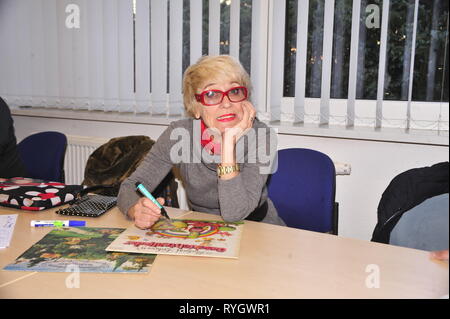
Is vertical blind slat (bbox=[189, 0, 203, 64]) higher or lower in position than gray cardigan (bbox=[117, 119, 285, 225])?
higher

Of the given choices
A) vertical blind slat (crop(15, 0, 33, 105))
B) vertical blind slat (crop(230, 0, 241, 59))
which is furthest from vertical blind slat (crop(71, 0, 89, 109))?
vertical blind slat (crop(230, 0, 241, 59))

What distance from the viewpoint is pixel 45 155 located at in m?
2.53

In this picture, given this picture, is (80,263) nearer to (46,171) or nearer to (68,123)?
(46,171)

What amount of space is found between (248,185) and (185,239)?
1.08ft

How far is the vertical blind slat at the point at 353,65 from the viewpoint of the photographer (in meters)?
2.22

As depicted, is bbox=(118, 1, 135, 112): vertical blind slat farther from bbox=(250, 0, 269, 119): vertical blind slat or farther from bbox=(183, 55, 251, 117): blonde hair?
bbox=(183, 55, 251, 117): blonde hair

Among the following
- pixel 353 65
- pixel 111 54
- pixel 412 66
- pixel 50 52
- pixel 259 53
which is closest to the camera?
pixel 412 66

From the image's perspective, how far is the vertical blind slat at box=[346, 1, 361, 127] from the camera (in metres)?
2.22

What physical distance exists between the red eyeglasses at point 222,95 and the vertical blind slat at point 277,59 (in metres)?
0.98

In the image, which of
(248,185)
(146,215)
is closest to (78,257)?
(146,215)

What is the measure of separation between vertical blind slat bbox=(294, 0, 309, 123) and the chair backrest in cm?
122

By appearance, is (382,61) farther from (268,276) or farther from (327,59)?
(268,276)

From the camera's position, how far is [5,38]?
11.5ft
